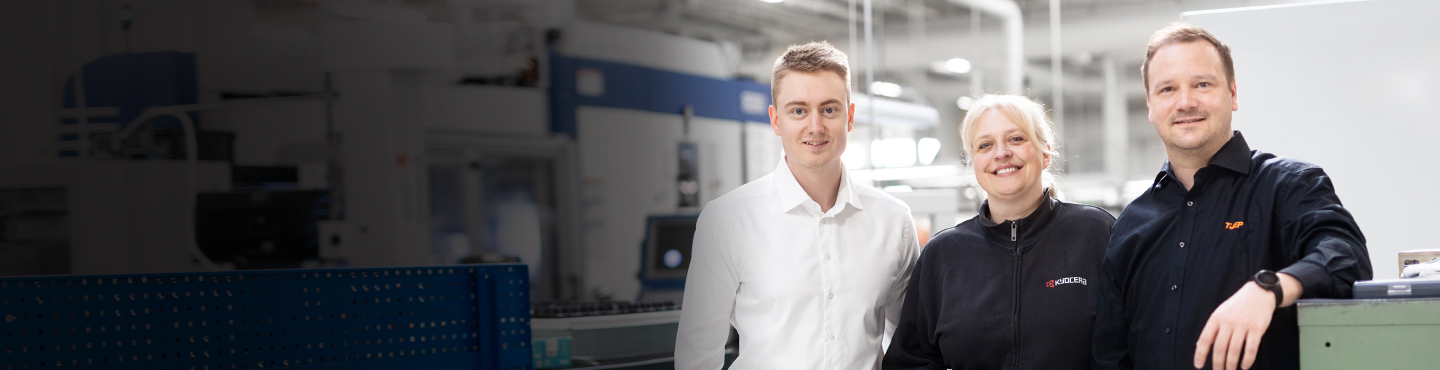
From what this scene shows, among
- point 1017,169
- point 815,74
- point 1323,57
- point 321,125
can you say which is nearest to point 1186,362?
point 1017,169

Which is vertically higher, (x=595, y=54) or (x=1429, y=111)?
(x=595, y=54)

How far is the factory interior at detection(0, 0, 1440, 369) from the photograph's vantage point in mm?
1977

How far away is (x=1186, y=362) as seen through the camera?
1.30 metres

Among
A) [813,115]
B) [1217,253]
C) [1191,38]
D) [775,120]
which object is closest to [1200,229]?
[1217,253]

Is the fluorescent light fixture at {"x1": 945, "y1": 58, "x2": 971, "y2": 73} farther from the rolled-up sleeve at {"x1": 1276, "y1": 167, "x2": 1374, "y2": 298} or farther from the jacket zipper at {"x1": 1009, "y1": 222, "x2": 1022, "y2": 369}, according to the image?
the rolled-up sleeve at {"x1": 1276, "y1": 167, "x2": 1374, "y2": 298}

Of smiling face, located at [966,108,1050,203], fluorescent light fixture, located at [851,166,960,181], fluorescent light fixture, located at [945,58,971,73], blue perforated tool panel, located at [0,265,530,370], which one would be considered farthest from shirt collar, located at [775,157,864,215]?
fluorescent light fixture, located at [945,58,971,73]

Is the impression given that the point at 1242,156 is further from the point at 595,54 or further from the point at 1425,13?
the point at 595,54

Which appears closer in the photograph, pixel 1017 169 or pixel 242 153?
pixel 1017 169

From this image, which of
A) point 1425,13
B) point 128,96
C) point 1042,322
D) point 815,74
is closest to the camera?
point 1042,322

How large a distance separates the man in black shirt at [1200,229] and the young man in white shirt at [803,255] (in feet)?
1.44

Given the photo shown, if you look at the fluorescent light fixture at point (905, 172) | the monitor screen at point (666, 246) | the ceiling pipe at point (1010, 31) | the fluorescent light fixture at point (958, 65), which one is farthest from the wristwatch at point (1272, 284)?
the fluorescent light fixture at point (958, 65)

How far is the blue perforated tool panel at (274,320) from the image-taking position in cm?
157

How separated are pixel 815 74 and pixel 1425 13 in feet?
5.82

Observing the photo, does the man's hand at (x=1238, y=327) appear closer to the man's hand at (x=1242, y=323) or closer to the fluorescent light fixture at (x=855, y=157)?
the man's hand at (x=1242, y=323)
